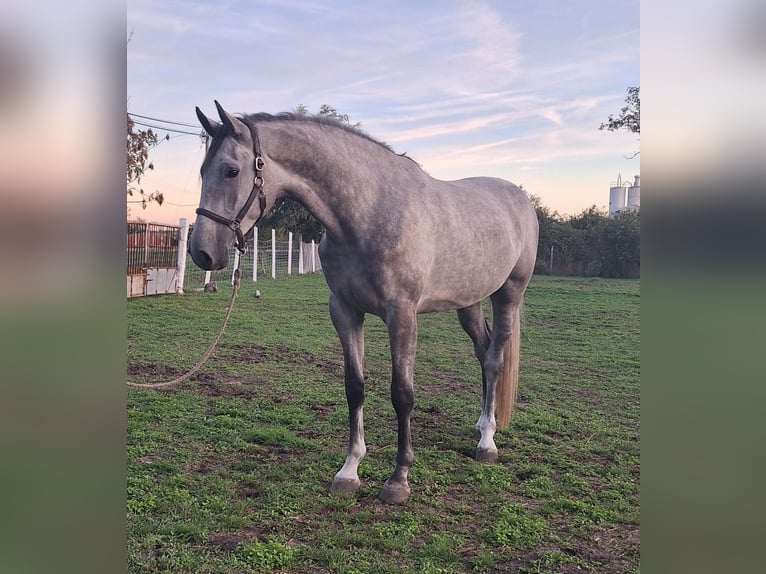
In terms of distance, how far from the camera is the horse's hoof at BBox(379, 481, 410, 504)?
3.07 meters

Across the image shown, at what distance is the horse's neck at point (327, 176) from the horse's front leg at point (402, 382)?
0.55 meters

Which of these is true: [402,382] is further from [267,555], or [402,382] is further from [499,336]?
[499,336]

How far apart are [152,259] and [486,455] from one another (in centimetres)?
969

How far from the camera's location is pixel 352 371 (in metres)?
3.38

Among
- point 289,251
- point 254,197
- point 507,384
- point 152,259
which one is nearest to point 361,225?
point 254,197

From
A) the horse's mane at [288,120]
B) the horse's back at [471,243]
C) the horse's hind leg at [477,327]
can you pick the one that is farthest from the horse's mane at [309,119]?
the horse's hind leg at [477,327]

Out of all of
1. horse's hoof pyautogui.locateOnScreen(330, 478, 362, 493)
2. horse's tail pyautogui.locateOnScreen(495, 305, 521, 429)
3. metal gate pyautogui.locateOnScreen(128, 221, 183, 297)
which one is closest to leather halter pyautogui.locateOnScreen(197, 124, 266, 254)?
horse's hoof pyautogui.locateOnScreen(330, 478, 362, 493)

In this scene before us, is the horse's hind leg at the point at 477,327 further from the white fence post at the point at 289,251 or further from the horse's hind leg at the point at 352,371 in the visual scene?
the white fence post at the point at 289,251

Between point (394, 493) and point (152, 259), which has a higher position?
point (152, 259)

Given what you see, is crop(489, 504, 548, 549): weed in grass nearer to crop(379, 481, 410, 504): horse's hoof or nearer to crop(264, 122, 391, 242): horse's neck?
crop(379, 481, 410, 504): horse's hoof

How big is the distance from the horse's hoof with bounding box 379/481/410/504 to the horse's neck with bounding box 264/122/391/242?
56.8 inches
